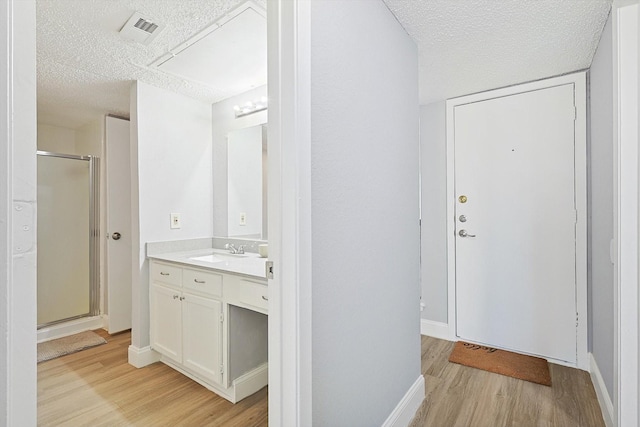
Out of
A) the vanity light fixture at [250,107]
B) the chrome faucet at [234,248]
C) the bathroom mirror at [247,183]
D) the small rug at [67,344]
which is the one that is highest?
the vanity light fixture at [250,107]

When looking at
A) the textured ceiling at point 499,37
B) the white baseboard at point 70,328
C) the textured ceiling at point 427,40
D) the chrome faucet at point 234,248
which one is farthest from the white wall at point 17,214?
the white baseboard at point 70,328

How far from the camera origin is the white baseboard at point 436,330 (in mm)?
2861

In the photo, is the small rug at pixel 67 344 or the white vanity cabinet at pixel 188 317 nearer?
the white vanity cabinet at pixel 188 317

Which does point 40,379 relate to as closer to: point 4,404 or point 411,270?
point 4,404

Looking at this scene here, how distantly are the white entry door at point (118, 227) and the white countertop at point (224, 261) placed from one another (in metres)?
0.95

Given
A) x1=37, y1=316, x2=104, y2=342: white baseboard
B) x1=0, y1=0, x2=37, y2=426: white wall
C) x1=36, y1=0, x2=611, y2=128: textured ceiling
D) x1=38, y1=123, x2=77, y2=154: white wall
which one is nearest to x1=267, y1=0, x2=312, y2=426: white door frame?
x1=0, y1=0, x2=37, y2=426: white wall

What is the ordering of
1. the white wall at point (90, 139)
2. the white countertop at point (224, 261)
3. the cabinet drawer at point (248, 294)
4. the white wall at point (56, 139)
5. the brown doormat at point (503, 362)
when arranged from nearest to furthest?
1. the cabinet drawer at point (248, 294)
2. the white countertop at point (224, 261)
3. the brown doormat at point (503, 362)
4. the white wall at point (90, 139)
5. the white wall at point (56, 139)

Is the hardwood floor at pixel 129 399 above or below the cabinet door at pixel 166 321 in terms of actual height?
below

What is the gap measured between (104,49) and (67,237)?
2.20 m

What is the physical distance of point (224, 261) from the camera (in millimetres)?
2268

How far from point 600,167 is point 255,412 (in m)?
2.50

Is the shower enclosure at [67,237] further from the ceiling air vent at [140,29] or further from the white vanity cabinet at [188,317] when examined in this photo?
the ceiling air vent at [140,29]

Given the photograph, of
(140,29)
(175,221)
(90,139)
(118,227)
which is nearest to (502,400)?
(175,221)

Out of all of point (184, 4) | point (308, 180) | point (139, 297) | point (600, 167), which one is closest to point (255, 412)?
point (139, 297)
